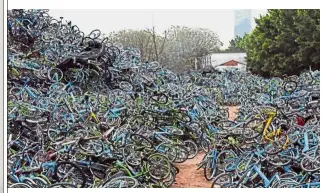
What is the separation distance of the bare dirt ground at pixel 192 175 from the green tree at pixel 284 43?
36 centimetres

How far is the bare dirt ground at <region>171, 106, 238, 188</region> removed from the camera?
378 cm

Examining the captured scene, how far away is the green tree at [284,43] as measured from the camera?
375 centimetres

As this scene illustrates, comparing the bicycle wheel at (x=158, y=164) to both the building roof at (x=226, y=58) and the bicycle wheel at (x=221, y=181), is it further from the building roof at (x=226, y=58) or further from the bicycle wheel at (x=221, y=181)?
the building roof at (x=226, y=58)

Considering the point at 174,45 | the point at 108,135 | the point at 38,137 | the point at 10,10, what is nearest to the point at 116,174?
the point at 108,135

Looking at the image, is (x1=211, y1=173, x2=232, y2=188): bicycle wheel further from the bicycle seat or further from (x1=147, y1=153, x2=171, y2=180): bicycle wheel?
the bicycle seat

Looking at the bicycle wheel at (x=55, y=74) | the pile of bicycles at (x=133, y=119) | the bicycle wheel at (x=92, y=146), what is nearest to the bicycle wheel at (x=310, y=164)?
the pile of bicycles at (x=133, y=119)

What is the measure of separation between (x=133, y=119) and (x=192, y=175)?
0.52 meters

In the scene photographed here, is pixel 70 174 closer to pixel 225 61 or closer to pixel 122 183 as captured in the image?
pixel 122 183

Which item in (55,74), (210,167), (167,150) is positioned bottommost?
(210,167)

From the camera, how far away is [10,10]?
12.2 ft

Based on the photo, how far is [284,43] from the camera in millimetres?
3770

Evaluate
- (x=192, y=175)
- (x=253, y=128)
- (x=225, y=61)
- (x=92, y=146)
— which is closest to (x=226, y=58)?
(x=225, y=61)

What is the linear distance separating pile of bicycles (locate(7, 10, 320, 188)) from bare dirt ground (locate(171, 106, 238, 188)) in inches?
1.3

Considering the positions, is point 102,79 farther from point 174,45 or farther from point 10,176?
point 10,176
